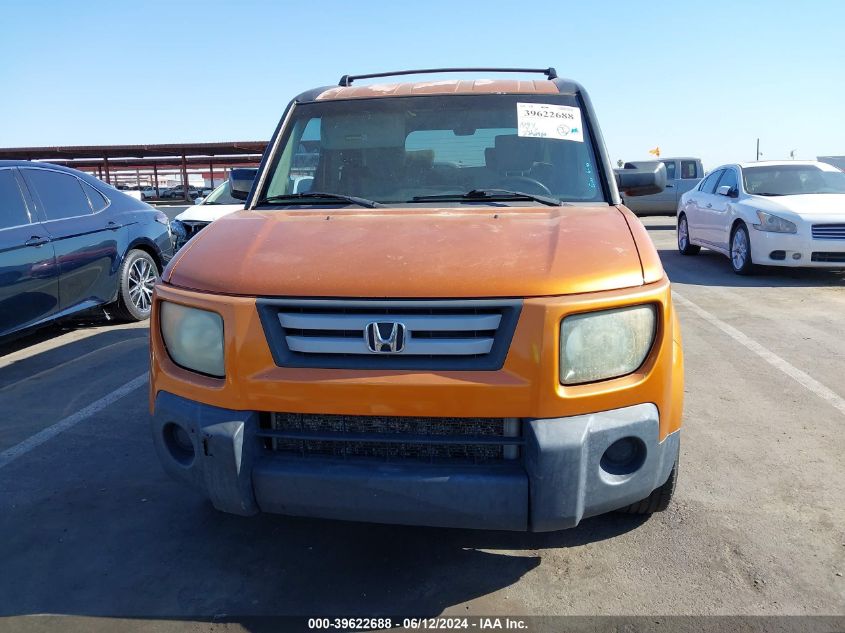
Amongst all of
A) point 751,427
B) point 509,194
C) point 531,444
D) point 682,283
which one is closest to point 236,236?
point 509,194

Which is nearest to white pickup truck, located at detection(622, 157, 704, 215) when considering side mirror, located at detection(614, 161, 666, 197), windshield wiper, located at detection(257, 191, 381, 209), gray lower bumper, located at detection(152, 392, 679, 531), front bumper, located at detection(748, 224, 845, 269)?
front bumper, located at detection(748, 224, 845, 269)

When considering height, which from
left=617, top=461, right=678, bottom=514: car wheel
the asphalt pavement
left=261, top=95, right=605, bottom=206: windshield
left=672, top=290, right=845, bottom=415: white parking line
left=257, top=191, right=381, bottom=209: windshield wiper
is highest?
left=261, top=95, right=605, bottom=206: windshield

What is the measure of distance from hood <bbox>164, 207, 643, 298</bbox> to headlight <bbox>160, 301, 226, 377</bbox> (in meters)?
0.10

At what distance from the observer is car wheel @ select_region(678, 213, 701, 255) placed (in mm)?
12323

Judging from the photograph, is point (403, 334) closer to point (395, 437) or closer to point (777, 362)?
point (395, 437)

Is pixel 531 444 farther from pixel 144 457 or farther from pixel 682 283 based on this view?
pixel 682 283

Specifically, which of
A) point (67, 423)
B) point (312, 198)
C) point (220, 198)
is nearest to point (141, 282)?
point (67, 423)

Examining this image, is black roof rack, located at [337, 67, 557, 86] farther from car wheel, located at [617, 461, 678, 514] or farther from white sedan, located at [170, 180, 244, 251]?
white sedan, located at [170, 180, 244, 251]

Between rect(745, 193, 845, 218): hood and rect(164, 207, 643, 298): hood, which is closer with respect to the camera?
rect(164, 207, 643, 298): hood

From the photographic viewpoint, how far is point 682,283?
31.3ft

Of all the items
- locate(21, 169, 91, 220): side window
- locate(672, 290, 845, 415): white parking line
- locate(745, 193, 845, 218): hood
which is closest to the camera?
locate(672, 290, 845, 415): white parking line

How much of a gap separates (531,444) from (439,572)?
827 mm

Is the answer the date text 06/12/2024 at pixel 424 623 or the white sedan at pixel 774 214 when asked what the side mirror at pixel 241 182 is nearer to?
the date text 06/12/2024 at pixel 424 623

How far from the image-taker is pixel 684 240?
41.0ft
